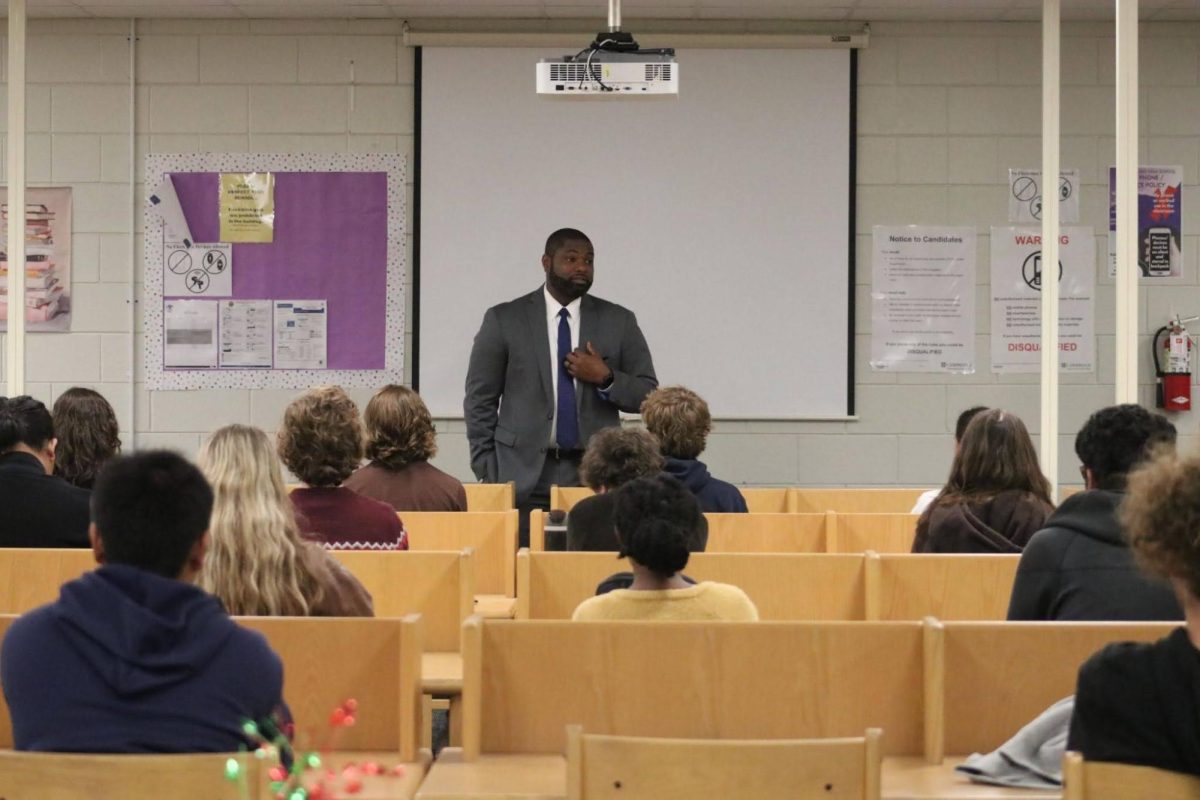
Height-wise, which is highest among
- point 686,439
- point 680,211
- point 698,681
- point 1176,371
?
point 680,211

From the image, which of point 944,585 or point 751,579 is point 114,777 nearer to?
point 751,579

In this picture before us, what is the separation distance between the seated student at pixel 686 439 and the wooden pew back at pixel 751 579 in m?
1.16

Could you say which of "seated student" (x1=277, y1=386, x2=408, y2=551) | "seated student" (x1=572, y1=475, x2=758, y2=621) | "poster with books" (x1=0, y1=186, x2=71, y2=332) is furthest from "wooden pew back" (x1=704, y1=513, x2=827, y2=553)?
"poster with books" (x1=0, y1=186, x2=71, y2=332)

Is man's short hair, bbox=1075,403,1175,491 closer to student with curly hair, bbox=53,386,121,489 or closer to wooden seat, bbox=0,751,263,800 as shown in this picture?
wooden seat, bbox=0,751,263,800

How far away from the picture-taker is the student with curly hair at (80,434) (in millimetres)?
4195

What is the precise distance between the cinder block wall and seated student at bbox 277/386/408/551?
3738 mm

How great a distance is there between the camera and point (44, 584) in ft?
10.9

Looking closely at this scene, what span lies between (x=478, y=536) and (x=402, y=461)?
18.6 inches

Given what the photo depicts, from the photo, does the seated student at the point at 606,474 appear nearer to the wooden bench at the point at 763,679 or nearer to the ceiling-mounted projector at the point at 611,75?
the wooden bench at the point at 763,679

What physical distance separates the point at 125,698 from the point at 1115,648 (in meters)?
1.24

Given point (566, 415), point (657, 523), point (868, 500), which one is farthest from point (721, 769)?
point (566, 415)

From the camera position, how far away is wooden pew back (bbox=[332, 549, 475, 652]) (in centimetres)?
318

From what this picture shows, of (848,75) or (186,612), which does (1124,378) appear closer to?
(848,75)

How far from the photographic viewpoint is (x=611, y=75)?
16.4ft
